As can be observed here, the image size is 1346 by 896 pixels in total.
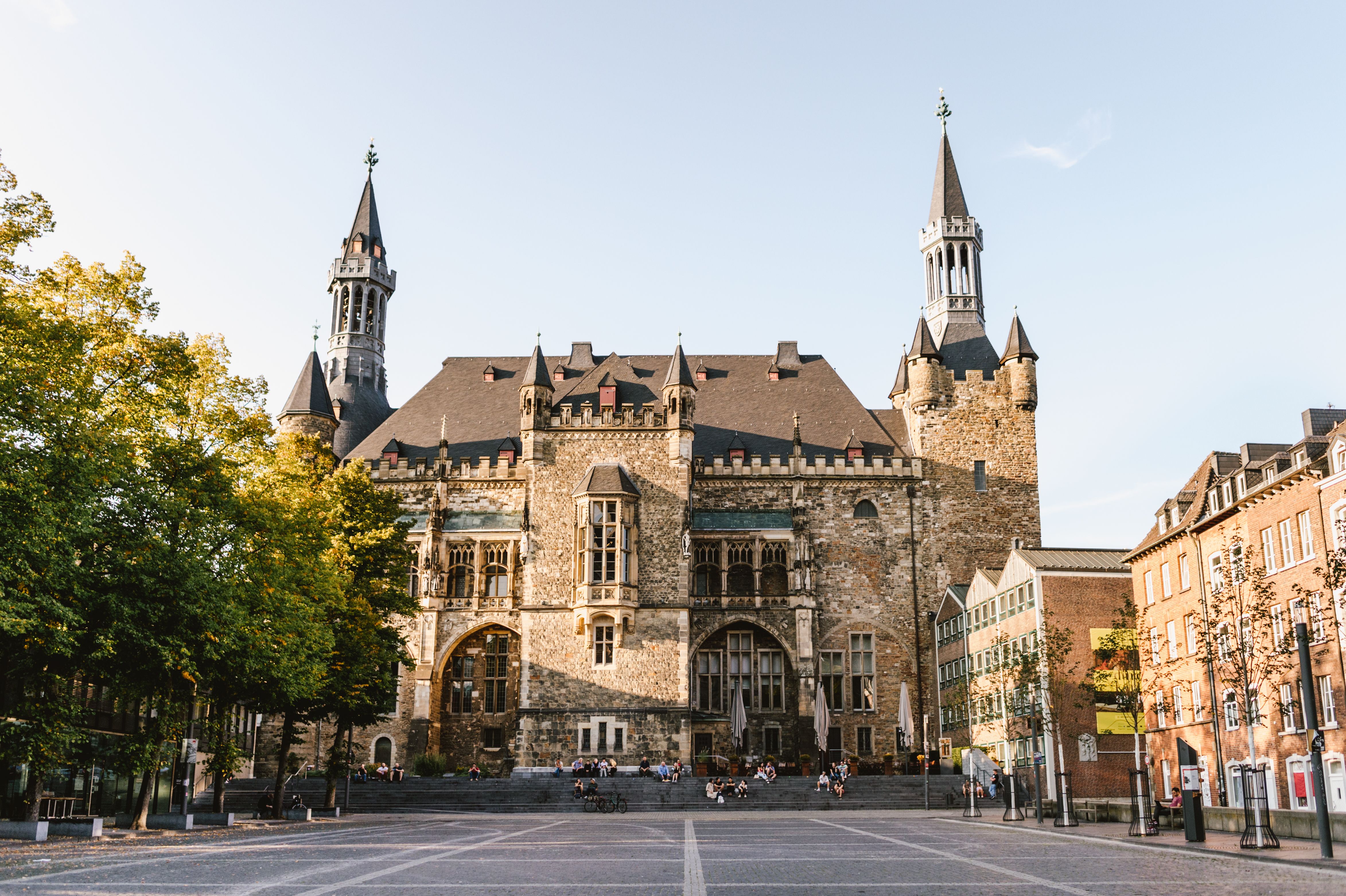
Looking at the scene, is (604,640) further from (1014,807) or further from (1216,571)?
(1216,571)

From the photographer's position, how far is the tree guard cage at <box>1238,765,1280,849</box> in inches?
832

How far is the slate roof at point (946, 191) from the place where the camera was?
2478 inches

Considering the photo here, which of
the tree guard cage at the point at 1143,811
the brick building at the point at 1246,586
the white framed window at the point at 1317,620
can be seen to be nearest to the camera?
the tree guard cage at the point at 1143,811

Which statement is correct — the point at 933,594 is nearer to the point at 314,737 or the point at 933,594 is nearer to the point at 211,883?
the point at 314,737

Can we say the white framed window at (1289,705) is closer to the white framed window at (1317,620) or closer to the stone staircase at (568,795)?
the white framed window at (1317,620)

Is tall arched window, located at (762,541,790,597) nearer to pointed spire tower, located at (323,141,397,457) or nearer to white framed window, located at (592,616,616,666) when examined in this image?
white framed window, located at (592,616,616,666)

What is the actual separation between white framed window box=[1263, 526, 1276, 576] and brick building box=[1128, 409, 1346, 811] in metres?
0.03

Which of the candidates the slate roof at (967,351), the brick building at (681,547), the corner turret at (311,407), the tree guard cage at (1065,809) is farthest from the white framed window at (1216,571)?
the corner turret at (311,407)

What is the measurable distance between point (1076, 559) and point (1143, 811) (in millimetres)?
18288

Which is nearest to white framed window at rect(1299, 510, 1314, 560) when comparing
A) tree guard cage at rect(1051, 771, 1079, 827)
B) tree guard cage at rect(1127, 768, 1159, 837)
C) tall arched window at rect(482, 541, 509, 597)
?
tree guard cage at rect(1127, 768, 1159, 837)

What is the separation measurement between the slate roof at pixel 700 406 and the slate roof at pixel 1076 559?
38.8 feet

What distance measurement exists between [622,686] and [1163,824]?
2446 centimetres

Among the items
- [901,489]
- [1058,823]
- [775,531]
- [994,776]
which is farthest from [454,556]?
[1058,823]

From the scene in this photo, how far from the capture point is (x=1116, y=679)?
131 ft
